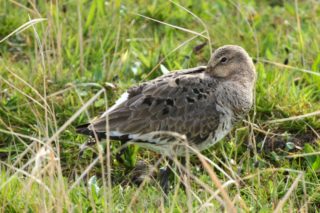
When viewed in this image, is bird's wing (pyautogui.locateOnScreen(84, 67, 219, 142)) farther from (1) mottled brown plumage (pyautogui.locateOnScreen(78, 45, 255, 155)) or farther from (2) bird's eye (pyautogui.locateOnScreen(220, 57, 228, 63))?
(2) bird's eye (pyautogui.locateOnScreen(220, 57, 228, 63))

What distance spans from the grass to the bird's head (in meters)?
0.15

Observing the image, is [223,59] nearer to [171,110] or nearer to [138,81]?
[171,110]

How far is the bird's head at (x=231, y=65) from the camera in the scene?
20.1ft

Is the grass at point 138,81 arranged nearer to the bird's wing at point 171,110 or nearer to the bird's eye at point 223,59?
the bird's eye at point 223,59

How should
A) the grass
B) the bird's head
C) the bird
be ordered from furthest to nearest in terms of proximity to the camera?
the bird's head
the bird
the grass

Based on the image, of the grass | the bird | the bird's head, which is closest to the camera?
the grass

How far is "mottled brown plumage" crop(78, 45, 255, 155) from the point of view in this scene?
5762 millimetres

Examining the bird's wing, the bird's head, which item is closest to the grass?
the bird's head

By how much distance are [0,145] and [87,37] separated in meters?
1.68

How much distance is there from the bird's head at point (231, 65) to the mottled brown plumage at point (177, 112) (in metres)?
0.13

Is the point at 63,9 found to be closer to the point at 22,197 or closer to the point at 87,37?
the point at 87,37

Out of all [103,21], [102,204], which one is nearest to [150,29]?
[103,21]

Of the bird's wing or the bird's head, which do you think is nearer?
the bird's wing

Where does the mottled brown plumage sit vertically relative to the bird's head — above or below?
below
